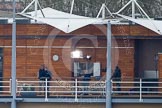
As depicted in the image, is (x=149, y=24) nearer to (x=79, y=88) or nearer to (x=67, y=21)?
(x=67, y=21)

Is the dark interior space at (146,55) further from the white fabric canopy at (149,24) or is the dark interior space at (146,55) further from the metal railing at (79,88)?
the white fabric canopy at (149,24)

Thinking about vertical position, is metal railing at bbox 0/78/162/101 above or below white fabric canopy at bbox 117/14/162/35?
below

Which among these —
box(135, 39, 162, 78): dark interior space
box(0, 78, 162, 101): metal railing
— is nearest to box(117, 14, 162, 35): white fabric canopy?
box(135, 39, 162, 78): dark interior space

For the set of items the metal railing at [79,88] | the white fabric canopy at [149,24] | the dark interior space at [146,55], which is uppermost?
the white fabric canopy at [149,24]

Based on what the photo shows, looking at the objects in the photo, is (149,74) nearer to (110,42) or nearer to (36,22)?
(110,42)

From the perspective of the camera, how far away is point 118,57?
20750 millimetres

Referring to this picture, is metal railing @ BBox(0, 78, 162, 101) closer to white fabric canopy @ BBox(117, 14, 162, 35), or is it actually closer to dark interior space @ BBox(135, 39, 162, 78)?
dark interior space @ BBox(135, 39, 162, 78)

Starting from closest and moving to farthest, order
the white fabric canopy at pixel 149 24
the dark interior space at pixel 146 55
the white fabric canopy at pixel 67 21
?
the white fabric canopy at pixel 67 21, the white fabric canopy at pixel 149 24, the dark interior space at pixel 146 55

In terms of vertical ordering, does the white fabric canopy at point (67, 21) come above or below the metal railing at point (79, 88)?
above

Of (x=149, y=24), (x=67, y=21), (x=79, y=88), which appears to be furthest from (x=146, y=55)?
(x=67, y=21)

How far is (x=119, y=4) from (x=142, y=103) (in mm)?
13907

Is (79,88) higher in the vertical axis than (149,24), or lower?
lower

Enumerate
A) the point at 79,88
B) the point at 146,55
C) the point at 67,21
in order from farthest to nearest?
the point at 146,55 < the point at 67,21 < the point at 79,88

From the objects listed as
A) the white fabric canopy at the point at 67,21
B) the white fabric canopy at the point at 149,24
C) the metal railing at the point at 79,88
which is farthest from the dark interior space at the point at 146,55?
the white fabric canopy at the point at 67,21
